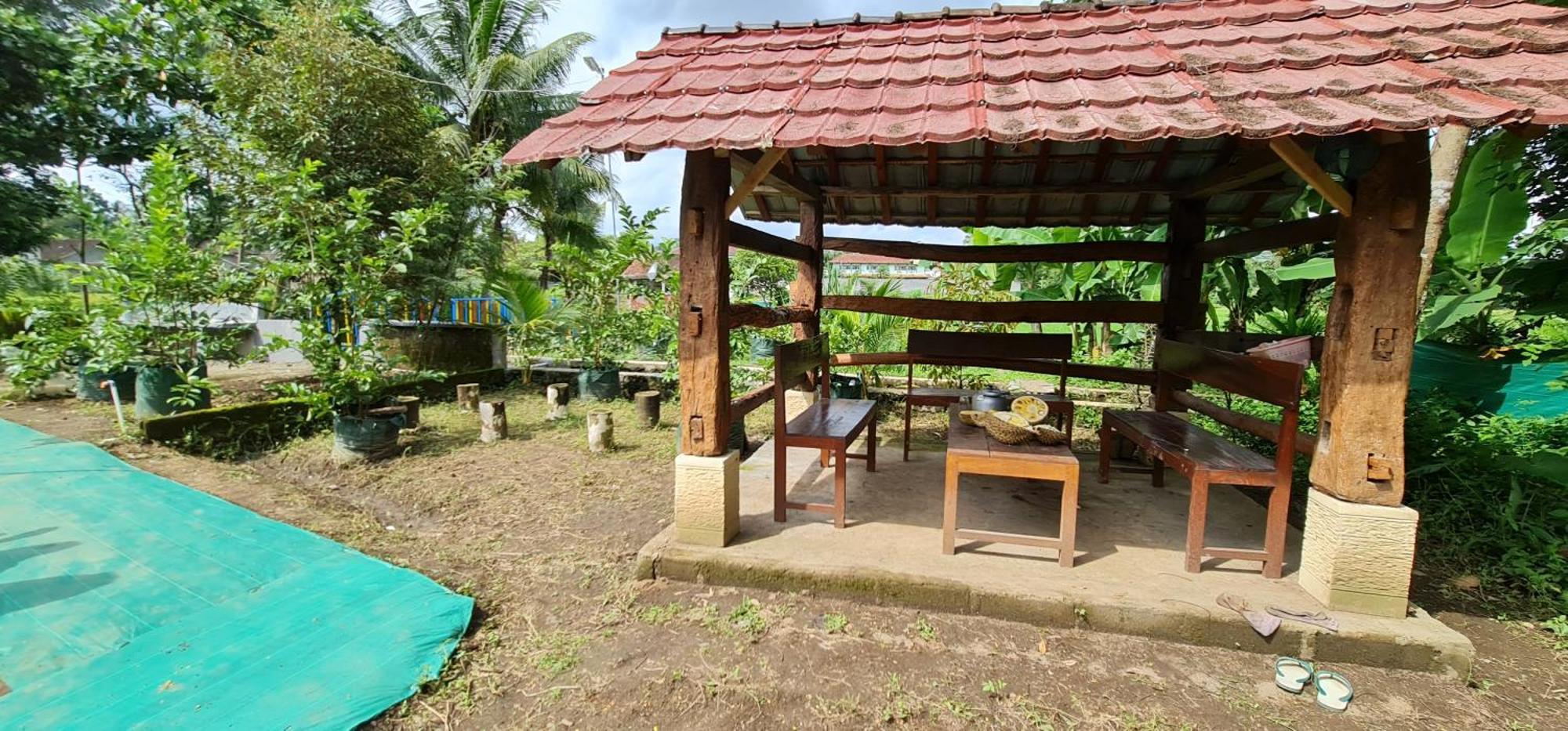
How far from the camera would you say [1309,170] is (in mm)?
2383

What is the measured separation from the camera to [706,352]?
3.09 m

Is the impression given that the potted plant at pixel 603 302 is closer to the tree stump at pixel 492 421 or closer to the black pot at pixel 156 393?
the tree stump at pixel 492 421

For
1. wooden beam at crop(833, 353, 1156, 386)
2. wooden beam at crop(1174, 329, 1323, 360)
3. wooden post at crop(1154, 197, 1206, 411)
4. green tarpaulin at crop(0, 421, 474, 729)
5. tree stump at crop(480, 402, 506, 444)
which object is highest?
wooden post at crop(1154, 197, 1206, 411)

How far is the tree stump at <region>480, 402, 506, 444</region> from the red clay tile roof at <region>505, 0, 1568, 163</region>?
13.0ft

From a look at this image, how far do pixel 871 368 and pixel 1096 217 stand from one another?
152 inches

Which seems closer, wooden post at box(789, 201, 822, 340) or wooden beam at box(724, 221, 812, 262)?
wooden beam at box(724, 221, 812, 262)

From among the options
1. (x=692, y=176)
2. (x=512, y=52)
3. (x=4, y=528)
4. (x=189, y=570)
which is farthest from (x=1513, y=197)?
(x=512, y=52)

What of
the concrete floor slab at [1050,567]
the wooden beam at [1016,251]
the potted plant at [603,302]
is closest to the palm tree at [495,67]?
the potted plant at [603,302]

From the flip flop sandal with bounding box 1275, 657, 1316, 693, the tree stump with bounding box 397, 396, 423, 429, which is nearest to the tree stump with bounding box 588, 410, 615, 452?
the tree stump with bounding box 397, 396, 423, 429

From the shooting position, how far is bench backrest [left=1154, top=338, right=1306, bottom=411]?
104 inches

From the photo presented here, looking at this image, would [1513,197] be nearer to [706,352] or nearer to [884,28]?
[884,28]

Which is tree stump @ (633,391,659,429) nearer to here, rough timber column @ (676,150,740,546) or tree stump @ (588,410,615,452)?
tree stump @ (588,410,615,452)

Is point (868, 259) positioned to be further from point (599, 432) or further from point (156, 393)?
point (156, 393)

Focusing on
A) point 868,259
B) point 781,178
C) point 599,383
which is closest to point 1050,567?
point 781,178
